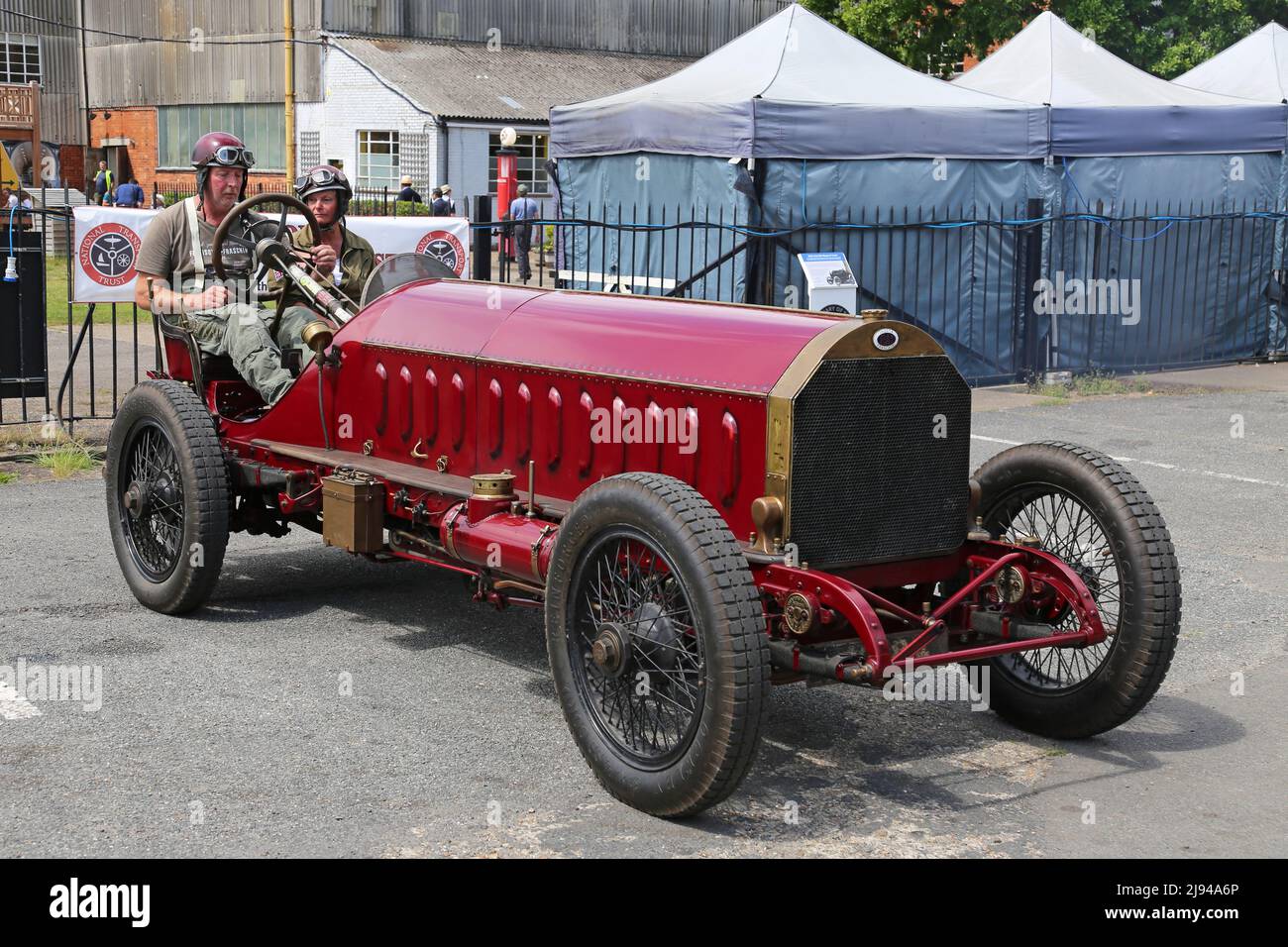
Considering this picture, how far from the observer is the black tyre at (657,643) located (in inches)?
167

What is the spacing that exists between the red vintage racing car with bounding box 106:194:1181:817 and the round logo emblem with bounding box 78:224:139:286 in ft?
15.4

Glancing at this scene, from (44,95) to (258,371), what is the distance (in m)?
46.6

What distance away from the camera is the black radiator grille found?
15.9 feet

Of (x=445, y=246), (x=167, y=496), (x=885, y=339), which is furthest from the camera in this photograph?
(x=445, y=246)

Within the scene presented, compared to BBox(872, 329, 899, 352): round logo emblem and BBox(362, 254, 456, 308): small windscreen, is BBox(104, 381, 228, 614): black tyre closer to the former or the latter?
BBox(362, 254, 456, 308): small windscreen

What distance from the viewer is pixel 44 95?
160ft

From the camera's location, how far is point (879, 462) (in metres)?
4.98

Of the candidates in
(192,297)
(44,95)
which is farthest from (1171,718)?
(44,95)

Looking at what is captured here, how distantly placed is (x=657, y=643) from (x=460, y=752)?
0.95 metres

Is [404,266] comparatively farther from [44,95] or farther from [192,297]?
[44,95]
